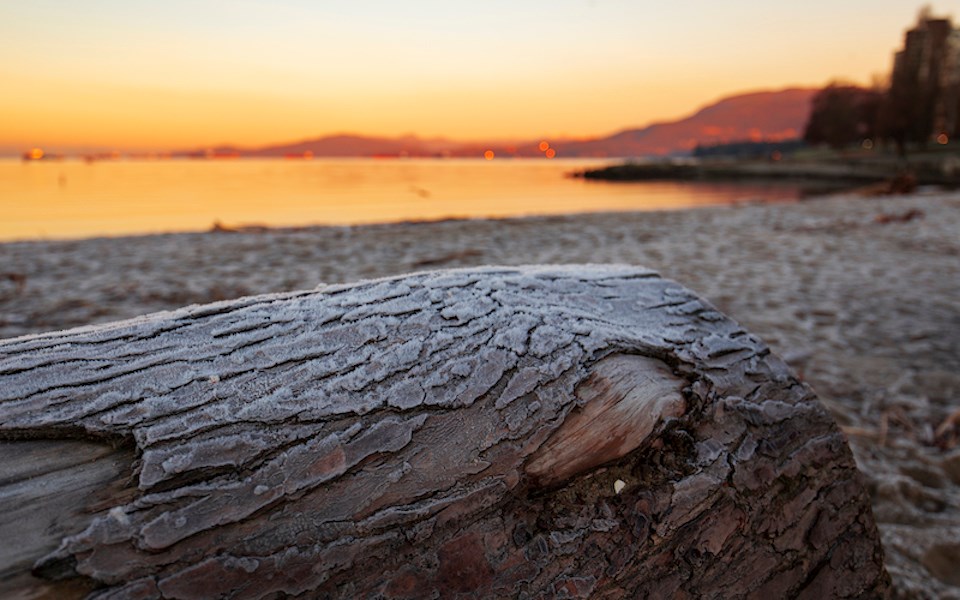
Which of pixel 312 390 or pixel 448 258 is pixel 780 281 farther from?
pixel 312 390

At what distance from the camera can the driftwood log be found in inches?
34.5

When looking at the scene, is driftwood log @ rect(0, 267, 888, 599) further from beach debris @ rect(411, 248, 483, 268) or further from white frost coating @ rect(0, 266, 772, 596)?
beach debris @ rect(411, 248, 483, 268)

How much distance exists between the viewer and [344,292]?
1.42 m

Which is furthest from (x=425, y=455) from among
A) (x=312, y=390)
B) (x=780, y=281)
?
(x=780, y=281)

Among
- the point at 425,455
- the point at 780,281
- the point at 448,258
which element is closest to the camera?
the point at 425,455

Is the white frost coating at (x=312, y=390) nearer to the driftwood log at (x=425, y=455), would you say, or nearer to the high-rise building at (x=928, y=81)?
the driftwood log at (x=425, y=455)

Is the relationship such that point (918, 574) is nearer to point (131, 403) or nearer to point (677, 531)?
point (677, 531)

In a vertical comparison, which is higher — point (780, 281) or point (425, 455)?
point (425, 455)

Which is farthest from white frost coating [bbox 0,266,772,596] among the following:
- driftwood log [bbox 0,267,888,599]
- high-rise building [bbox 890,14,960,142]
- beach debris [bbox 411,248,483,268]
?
high-rise building [bbox 890,14,960,142]

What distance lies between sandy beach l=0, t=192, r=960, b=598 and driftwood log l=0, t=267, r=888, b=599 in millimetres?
1036

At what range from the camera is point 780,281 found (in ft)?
19.5

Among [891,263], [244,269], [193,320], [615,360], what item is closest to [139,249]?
[244,269]

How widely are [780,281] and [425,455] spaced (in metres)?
5.95

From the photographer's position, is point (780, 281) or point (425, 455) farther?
point (780, 281)
